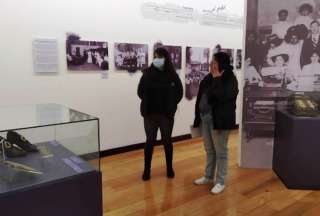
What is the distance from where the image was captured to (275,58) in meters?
3.86

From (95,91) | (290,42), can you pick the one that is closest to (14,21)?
(95,91)

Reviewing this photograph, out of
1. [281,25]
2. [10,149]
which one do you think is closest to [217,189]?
[281,25]

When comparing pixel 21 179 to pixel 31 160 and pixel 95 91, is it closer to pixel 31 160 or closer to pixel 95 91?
pixel 31 160

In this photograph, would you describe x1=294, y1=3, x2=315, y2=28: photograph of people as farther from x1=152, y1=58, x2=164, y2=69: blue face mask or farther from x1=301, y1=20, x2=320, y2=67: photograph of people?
x1=152, y1=58, x2=164, y2=69: blue face mask

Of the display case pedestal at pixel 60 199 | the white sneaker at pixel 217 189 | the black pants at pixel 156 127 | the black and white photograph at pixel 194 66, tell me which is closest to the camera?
the display case pedestal at pixel 60 199

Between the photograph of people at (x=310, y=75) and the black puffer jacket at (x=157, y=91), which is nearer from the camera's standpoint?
the black puffer jacket at (x=157, y=91)

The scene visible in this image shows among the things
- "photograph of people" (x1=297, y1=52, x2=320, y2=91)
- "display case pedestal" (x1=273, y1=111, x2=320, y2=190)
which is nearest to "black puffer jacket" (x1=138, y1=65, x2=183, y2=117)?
"display case pedestal" (x1=273, y1=111, x2=320, y2=190)

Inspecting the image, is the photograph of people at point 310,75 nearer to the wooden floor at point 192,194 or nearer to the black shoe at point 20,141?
the wooden floor at point 192,194

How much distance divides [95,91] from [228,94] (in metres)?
2.10

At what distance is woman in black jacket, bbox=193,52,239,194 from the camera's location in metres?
3.08

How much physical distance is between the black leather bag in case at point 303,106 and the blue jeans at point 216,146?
0.88m

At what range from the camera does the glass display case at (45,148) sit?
5.50ft

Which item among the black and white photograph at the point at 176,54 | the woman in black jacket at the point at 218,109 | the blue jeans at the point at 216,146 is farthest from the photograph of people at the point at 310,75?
the black and white photograph at the point at 176,54

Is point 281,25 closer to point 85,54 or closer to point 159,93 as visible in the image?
point 159,93
